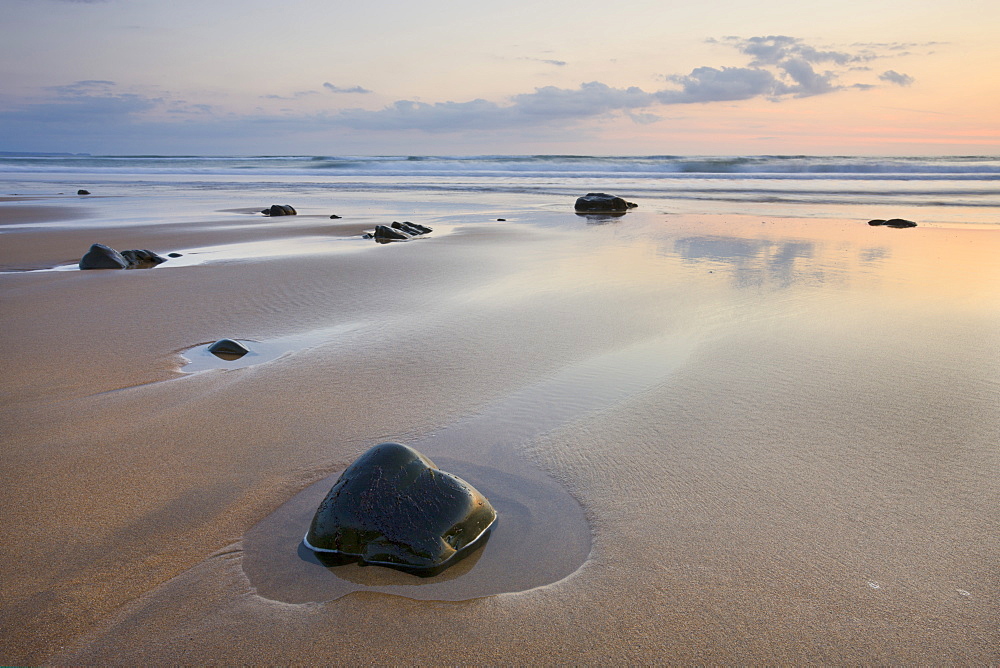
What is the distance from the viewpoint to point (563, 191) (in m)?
20.4

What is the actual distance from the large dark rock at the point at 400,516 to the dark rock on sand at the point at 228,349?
6.94ft

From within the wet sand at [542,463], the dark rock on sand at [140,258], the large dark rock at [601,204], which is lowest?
the wet sand at [542,463]

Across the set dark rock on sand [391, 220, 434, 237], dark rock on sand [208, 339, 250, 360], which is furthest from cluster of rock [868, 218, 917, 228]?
dark rock on sand [208, 339, 250, 360]

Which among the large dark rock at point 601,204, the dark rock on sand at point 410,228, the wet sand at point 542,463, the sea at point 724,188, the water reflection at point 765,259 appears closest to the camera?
the wet sand at point 542,463

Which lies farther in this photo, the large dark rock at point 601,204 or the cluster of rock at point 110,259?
the large dark rock at point 601,204

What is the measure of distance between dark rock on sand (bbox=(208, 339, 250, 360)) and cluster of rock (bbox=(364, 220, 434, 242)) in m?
5.22

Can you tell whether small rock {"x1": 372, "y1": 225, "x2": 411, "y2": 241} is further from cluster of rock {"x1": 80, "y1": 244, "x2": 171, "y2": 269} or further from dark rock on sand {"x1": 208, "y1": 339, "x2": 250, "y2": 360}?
dark rock on sand {"x1": 208, "y1": 339, "x2": 250, "y2": 360}

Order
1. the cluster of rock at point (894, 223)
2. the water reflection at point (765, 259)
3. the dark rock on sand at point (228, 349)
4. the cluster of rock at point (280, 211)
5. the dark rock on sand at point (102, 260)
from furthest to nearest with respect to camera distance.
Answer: the cluster of rock at point (280, 211) → the cluster of rock at point (894, 223) → the dark rock on sand at point (102, 260) → the water reflection at point (765, 259) → the dark rock on sand at point (228, 349)

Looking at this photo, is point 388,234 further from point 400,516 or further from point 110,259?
point 400,516

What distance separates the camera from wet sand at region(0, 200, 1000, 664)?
1.62 m

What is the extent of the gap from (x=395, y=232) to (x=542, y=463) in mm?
7079

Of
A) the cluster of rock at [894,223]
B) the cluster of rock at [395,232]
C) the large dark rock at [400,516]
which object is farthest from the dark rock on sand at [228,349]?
the cluster of rock at [894,223]

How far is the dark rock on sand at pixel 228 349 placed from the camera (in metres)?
3.85

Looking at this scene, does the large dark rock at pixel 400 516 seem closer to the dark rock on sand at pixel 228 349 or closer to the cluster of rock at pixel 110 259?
the dark rock on sand at pixel 228 349
